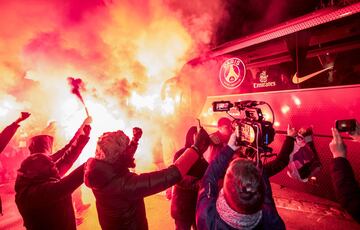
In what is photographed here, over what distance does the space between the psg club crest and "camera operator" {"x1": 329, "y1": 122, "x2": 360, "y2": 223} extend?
3910mm

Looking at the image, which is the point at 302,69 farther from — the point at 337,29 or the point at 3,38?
the point at 3,38

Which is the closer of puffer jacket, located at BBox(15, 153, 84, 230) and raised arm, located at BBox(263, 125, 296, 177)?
puffer jacket, located at BBox(15, 153, 84, 230)

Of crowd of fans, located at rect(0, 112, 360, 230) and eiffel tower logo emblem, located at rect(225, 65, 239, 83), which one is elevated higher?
eiffel tower logo emblem, located at rect(225, 65, 239, 83)

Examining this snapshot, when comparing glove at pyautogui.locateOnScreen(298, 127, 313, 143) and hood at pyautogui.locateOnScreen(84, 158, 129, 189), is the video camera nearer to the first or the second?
glove at pyautogui.locateOnScreen(298, 127, 313, 143)

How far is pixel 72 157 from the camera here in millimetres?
3395

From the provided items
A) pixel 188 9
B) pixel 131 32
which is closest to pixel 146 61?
pixel 131 32

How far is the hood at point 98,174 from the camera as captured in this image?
7.18ft

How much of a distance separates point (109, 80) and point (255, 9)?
6.24 m

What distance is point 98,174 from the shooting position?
7.18ft

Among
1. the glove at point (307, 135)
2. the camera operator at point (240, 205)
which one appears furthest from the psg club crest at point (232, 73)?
the camera operator at point (240, 205)

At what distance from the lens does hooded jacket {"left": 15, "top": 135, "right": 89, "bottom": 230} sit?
8.36 ft

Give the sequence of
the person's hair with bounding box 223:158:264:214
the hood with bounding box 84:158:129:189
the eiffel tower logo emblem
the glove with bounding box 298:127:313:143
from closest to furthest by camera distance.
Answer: the person's hair with bounding box 223:158:264:214, the hood with bounding box 84:158:129:189, the glove with bounding box 298:127:313:143, the eiffel tower logo emblem

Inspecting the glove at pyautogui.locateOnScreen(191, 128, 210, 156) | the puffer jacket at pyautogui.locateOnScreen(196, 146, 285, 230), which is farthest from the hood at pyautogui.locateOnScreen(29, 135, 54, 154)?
the puffer jacket at pyautogui.locateOnScreen(196, 146, 285, 230)

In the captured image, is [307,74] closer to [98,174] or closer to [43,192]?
[98,174]
